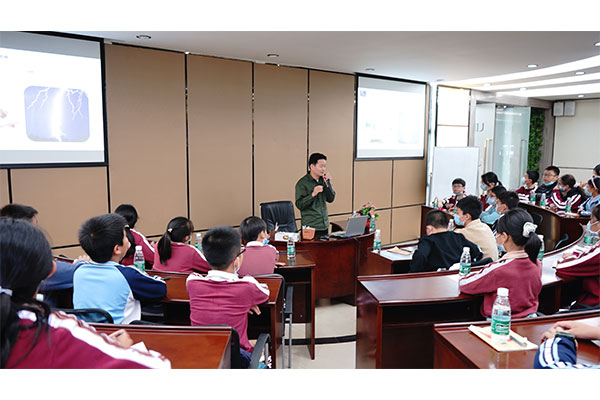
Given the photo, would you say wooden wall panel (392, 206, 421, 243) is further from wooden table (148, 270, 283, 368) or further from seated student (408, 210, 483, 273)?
wooden table (148, 270, 283, 368)

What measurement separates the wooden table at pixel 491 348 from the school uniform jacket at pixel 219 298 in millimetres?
950

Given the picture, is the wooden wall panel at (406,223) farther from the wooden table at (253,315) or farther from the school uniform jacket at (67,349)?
the school uniform jacket at (67,349)

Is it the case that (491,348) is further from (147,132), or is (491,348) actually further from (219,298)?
(147,132)

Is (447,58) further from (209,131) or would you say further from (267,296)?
(267,296)

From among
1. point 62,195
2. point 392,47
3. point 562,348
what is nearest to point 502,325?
point 562,348

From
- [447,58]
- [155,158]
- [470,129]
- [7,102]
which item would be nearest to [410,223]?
[470,129]

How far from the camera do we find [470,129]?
848 cm

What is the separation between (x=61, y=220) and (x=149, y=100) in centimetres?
167

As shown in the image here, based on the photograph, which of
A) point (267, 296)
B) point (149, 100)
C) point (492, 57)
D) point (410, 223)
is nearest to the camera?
point (267, 296)

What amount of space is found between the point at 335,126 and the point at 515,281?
15.5 ft

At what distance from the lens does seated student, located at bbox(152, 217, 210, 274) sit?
290cm

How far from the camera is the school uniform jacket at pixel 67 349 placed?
40.1 inches

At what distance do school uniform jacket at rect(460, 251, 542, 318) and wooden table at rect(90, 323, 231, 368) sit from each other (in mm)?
1494
